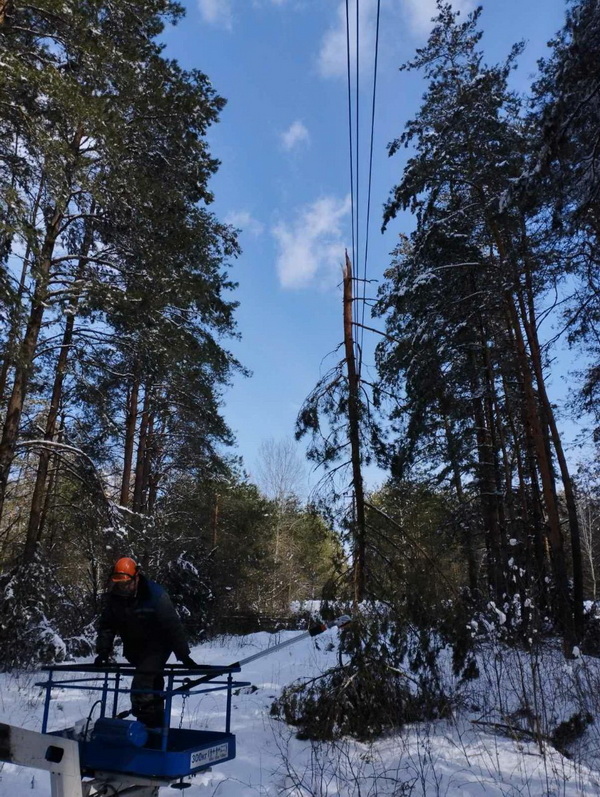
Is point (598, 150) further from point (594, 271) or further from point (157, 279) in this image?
point (157, 279)

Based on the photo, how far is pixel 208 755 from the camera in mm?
4234

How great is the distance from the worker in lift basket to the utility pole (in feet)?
10.6

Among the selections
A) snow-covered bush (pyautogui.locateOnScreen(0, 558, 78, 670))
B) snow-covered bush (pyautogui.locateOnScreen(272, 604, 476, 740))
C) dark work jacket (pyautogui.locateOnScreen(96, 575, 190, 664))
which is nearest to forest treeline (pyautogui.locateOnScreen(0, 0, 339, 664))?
snow-covered bush (pyautogui.locateOnScreen(0, 558, 78, 670))

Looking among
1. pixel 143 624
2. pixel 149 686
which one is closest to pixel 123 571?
pixel 143 624

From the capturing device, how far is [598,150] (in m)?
7.76

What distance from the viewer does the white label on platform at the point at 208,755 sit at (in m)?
4.03

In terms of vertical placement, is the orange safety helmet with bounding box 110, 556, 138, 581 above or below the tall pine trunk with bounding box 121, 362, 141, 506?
below

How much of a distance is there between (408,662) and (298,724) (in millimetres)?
1625

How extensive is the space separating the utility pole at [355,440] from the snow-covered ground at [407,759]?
6.13ft

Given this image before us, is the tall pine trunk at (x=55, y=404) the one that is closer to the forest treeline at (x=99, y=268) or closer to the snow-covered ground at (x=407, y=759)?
the forest treeline at (x=99, y=268)

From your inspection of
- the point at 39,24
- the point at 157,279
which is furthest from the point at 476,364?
the point at 39,24

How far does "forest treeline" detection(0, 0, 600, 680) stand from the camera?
26.3 feet

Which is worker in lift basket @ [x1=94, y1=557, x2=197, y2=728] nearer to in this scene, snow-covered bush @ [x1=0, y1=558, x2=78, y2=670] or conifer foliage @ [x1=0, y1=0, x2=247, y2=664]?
conifer foliage @ [x1=0, y1=0, x2=247, y2=664]

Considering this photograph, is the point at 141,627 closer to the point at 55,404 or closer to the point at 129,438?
the point at 55,404
